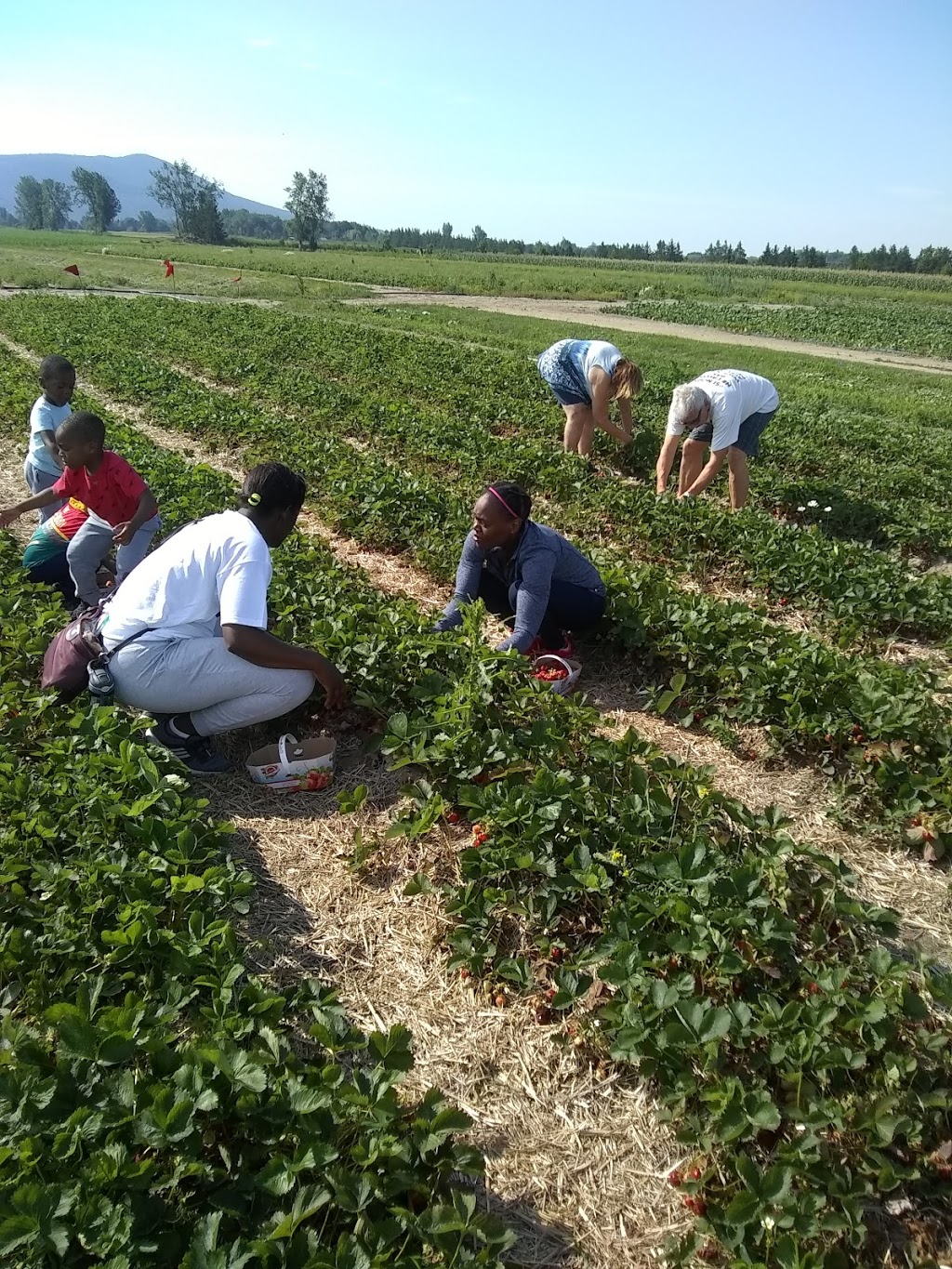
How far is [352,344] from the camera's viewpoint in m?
17.2

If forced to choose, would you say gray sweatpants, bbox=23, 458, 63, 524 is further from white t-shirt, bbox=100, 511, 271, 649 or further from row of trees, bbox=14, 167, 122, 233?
row of trees, bbox=14, 167, 122, 233

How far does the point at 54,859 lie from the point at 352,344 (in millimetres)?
15871

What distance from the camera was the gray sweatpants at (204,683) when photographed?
12.5 feet

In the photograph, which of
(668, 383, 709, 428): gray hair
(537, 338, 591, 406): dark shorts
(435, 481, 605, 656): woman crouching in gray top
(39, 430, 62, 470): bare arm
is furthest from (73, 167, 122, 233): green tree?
(435, 481, 605, 656): woman crouching in gray top

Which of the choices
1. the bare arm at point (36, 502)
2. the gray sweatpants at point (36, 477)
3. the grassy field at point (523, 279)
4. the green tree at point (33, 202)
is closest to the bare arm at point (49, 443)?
the gray sweatpants at point (36, 477)

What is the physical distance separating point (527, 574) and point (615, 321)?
2768 centimetres

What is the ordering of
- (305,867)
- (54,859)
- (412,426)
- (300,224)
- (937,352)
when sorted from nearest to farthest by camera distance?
(54,859) < (305,867) < (412,426) < (937,352) < (300,224)

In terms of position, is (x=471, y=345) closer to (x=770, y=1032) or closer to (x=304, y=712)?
Result: (x=304, y=712)

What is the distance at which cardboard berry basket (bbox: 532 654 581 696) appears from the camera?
4.66 meters

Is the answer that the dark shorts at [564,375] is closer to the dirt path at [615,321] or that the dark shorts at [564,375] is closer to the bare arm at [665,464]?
the bare arm at [665,464]

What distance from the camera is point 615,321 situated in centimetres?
2941

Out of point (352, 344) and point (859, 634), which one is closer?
point (859, 634)

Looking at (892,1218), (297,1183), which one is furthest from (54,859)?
(892,1218)

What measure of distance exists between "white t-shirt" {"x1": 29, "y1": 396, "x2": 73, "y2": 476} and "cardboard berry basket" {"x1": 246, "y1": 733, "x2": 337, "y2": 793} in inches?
141
